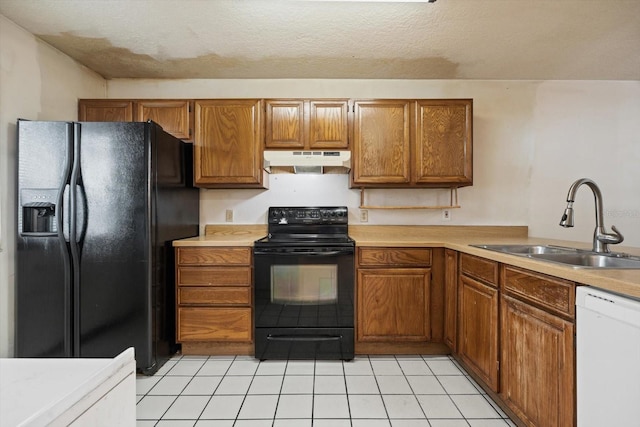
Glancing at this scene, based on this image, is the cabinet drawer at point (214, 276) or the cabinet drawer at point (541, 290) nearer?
the cabinet drawer at point (541, 290)

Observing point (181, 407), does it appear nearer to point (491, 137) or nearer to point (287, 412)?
point (287, 412)

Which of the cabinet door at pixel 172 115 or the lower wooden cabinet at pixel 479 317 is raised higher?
the cabinet door at pixel 172 115

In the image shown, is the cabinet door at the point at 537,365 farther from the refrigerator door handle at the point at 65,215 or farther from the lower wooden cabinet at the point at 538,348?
the refrigerator door handle at the point at 65,215

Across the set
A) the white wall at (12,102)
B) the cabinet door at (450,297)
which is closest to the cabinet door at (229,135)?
the white wall at (12,102)

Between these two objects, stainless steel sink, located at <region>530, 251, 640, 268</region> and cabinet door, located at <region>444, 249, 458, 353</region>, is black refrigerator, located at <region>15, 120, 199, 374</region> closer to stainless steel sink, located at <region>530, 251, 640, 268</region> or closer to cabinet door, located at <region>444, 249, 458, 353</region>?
cabinet door, located at <region>444, 249, 458, 353</region>

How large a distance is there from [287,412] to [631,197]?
344 centimetres

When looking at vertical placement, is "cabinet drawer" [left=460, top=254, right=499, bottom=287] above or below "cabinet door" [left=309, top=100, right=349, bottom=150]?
below

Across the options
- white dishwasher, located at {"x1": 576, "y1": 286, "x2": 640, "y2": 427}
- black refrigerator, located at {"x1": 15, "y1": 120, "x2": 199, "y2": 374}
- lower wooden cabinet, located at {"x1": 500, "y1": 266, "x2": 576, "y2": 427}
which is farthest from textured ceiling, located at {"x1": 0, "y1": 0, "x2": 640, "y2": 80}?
white dishwasher, located at {"x1": 576, "y1": 286, "x2": 640, "y2": 427}

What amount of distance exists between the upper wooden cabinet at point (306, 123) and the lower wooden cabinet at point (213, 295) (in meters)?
1.01

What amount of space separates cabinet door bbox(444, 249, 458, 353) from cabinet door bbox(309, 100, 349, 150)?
120cm

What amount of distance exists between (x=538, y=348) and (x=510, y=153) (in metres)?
2.09

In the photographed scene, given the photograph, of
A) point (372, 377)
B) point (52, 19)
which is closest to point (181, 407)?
point (372, 377)

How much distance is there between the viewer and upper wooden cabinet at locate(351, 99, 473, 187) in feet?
8.16

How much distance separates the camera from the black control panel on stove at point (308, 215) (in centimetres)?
→ 279
